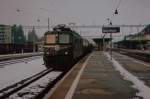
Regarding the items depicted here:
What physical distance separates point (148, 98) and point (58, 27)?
16.8m

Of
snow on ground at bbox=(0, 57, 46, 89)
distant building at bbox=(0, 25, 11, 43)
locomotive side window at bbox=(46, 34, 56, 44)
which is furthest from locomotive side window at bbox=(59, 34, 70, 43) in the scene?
distant building at bbox=(0, 25, 11, 43)

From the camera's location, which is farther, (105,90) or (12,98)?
(105,90)

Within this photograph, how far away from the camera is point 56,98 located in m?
10.6

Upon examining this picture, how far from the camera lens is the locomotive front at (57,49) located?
24.0 metres

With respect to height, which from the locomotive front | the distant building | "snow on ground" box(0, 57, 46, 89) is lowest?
"snow on ground" box(0, 57, 46, 89)

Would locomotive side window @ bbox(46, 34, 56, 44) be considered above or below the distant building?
below

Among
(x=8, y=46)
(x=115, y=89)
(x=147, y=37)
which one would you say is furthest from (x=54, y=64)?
(x=147, y=37)

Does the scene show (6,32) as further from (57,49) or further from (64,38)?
(57,49)

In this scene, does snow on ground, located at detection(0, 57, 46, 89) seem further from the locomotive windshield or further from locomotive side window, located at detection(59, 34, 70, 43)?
locomotive side window, located at detection(59, 34, 70, 43)

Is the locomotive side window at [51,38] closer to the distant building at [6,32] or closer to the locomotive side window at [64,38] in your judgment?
the locomotive side window at [64,38]

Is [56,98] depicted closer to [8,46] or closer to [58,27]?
[58,27]

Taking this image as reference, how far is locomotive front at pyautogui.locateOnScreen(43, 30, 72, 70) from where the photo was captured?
24.0m

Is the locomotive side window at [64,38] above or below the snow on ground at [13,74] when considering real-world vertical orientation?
above

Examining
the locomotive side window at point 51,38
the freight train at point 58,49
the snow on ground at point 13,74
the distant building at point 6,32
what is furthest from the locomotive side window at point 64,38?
the distant building at point 6,32
